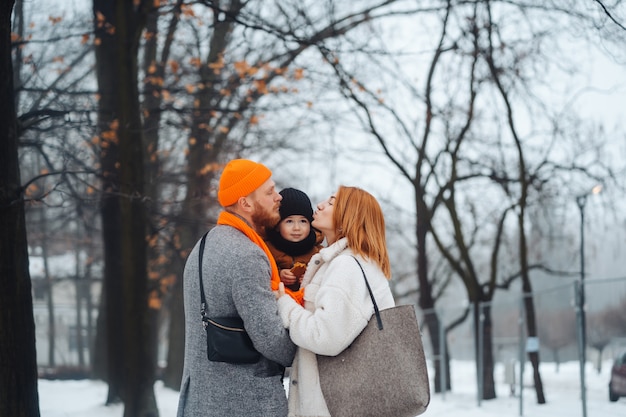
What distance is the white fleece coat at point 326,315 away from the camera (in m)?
3.40

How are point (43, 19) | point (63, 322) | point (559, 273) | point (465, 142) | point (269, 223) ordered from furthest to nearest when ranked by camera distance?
point (63, 322) → point (559, 273) → point (465, 142) → point (43, 19) → point (269, 223)

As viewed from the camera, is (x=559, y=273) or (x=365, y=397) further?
(x=559, y=273)

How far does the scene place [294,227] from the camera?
4340 mm

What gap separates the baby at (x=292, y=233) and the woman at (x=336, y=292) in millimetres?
424

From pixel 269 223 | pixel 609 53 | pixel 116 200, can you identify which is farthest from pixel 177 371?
pixel 269 223

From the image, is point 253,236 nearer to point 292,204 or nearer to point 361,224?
point 361,224

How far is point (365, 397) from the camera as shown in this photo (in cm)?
343

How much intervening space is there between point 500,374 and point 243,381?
1280cm

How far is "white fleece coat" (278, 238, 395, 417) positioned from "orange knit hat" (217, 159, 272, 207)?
0.46 meters

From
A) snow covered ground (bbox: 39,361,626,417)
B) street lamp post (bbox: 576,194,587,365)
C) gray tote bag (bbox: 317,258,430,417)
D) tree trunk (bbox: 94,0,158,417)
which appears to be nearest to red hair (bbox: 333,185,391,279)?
gray tote bag (bbox: 317,258,430,417)

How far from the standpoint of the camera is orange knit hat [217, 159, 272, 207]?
3775 mm

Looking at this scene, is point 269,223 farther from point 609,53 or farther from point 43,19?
point 43,19

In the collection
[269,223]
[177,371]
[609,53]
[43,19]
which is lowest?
[177,371]

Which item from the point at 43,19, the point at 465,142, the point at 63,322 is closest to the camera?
the point at 43,19
